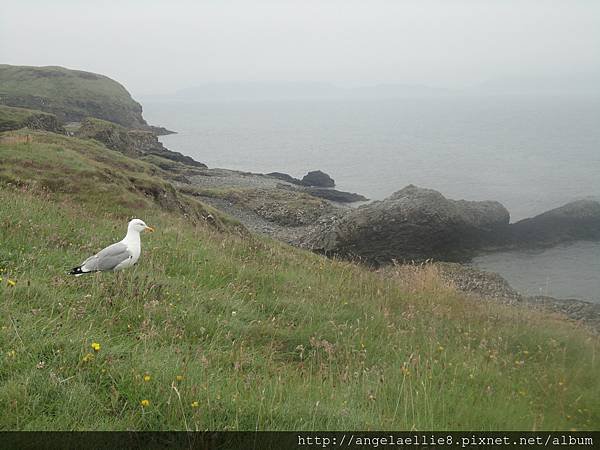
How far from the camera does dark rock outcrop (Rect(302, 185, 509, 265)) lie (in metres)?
36.8

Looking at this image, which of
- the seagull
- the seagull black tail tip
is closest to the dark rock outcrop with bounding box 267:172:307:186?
the seagull

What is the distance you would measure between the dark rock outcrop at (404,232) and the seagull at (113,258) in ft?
91.6

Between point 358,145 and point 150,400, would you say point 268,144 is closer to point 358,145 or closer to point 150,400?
point 358,145

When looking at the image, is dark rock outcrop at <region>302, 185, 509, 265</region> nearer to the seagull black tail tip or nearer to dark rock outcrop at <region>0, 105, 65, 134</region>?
dark rock outcrop at <region>0, 105, 65, 134</region>

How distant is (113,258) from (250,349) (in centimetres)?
271

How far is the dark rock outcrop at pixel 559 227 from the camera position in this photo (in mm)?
41906

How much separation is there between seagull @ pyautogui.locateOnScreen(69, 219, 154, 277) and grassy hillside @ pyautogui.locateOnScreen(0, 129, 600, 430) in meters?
0.20

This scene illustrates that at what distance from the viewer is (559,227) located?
43438 millimetres

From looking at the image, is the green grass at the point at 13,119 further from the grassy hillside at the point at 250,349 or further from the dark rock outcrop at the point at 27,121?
the grassy hillside at the point at 250,349

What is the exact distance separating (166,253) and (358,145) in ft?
370

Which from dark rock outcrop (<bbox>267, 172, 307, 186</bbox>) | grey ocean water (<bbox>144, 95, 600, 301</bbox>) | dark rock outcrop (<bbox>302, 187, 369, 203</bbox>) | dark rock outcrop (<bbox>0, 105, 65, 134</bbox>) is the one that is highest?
dark rock outcrop (<bbox>0, 105, 65, 134</bbox>)

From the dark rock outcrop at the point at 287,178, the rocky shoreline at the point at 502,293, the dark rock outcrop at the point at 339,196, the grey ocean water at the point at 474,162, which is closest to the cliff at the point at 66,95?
the grey ocean water at the point at 474,162

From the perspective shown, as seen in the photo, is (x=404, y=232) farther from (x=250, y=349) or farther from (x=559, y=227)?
(x=250, y=349)

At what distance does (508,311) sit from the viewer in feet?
32.1
